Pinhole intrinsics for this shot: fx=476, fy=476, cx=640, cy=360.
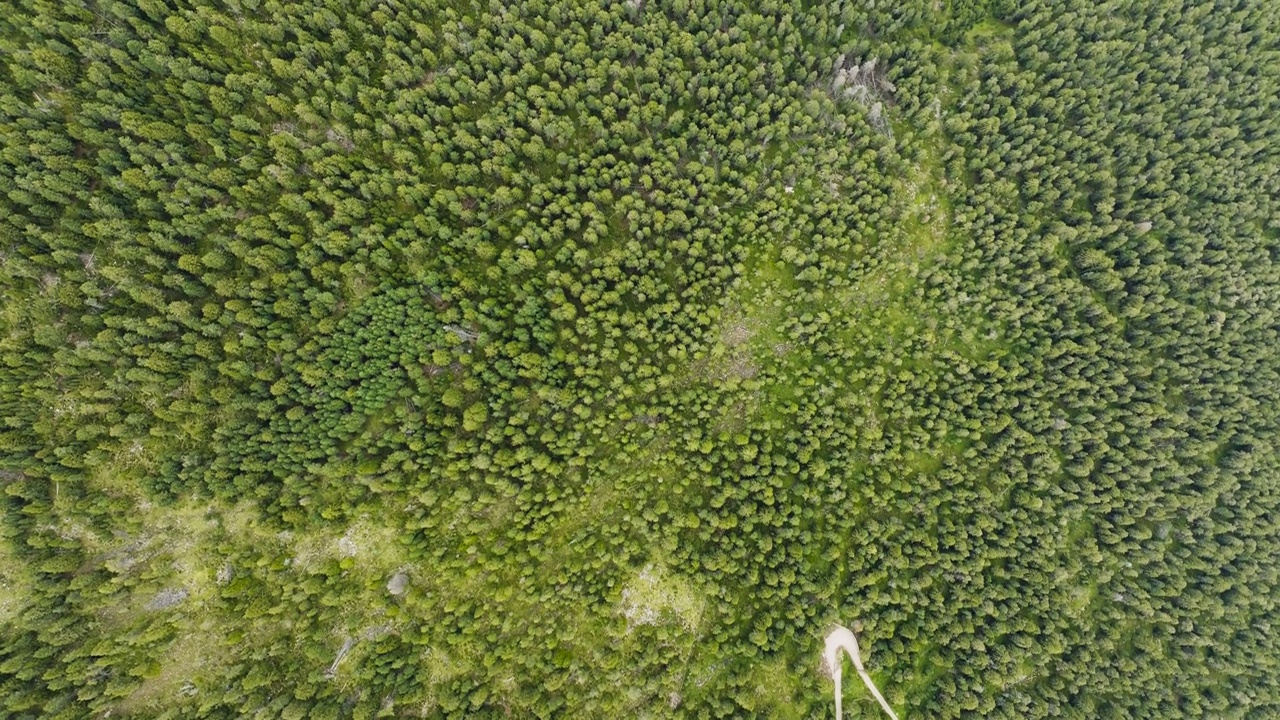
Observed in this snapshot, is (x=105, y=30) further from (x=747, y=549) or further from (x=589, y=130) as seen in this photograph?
(x=747, y=549)

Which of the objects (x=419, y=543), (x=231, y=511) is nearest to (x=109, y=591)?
(x=231, y=511)

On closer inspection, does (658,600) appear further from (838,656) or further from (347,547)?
(347,547)

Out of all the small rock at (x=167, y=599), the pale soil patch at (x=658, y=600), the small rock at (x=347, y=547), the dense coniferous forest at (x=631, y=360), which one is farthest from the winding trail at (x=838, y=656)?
the small rock at (x=167, y=599)

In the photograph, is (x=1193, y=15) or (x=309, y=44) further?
(x=1193, y=15)

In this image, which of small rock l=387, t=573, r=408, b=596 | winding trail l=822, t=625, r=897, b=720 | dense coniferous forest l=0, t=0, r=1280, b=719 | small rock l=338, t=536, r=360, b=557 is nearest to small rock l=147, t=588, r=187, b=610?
dense coniferous forest l=0, t=0, r=1280, b=719

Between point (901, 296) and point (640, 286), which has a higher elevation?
point (640, 286)

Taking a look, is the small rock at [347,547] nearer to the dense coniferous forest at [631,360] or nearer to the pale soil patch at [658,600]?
the dense coniferous forest at [631,360]
